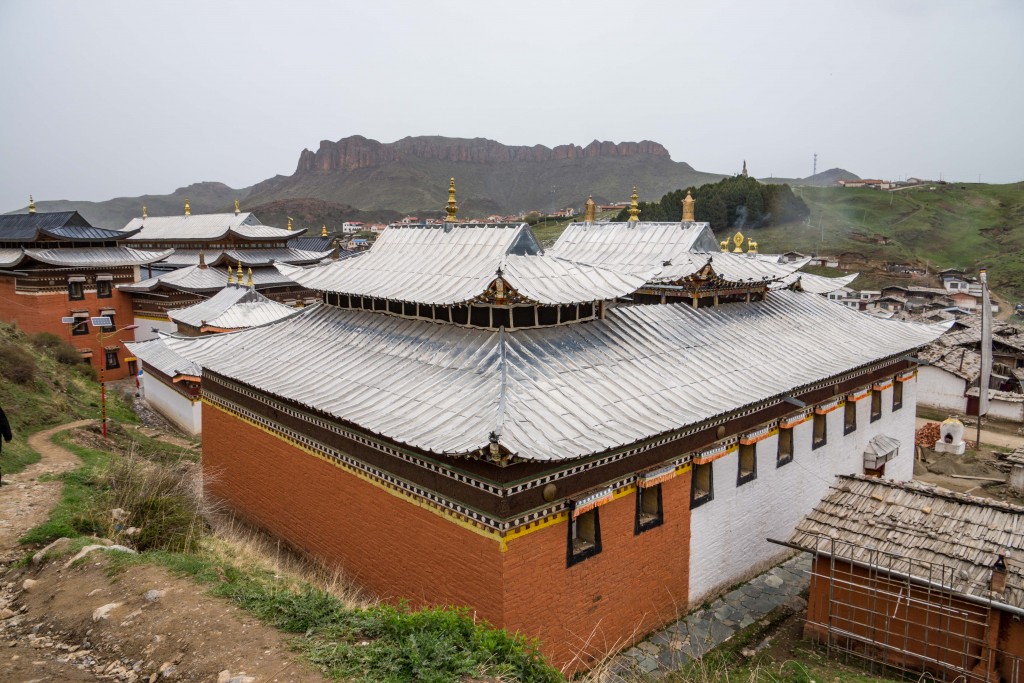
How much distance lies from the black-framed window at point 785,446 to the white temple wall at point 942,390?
28.0 metres

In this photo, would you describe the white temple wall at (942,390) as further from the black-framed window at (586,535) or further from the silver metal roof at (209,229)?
the silver metal roof at (209,229)

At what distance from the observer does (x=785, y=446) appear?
15289 mm

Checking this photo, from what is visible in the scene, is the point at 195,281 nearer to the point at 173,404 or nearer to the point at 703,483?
the point at 173,404

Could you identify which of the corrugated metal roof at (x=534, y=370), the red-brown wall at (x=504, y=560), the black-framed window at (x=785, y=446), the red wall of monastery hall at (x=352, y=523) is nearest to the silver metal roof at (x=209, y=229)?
the corrugated metal roof at (x=534, y=370)

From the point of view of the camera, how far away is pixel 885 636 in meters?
11.1

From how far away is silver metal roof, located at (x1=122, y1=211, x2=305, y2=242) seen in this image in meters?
47.2

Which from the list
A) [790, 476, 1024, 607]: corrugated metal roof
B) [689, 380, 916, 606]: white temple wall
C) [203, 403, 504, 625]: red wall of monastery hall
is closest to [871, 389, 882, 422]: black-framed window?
[689, 380, 916, 606]: white temple wall

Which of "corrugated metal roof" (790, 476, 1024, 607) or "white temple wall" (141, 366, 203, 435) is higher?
"corrugated metal roof" (790, 476, 1024, 607)

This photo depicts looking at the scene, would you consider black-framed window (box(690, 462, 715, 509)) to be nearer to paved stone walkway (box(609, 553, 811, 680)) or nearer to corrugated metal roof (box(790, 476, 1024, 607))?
corrugated metal roof (box(790, 476, 1024, 607))

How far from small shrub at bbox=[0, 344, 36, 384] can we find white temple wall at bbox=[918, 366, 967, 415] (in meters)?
43.2

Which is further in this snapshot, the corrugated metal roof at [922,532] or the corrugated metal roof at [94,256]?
the corrugated metal roof at [94,256]

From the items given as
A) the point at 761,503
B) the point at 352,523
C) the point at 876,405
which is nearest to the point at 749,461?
the point at 761,503

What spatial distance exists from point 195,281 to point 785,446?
35841 mm

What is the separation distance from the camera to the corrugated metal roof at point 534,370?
9.72 meters
